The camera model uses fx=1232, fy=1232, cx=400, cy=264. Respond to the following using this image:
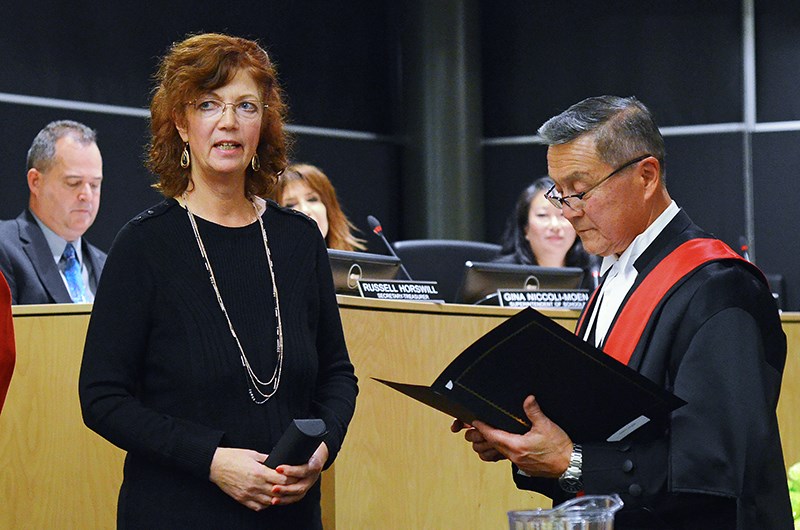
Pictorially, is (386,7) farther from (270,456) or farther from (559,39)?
(270,456)

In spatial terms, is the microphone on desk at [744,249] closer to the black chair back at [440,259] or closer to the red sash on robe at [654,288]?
the black chair back at [440,259]

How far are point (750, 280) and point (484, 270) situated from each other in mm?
2119

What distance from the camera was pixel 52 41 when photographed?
5914mm

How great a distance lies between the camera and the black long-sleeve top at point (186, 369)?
6.72 feet

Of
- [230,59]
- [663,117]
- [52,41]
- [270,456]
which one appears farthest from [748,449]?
[663,117]

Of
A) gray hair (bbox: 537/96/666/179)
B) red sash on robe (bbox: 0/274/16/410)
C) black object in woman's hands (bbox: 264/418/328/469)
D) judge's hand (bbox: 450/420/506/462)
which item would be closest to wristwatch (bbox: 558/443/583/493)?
judge's hand (bbox: 450/420/506/462)

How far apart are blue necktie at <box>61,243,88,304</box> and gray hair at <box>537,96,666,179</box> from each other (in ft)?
8.94

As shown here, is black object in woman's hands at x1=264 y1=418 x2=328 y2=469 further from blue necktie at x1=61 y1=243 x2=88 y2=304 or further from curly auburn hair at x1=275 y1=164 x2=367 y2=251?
blue necktie at x1=61 y1=243 x2=88 y2=304

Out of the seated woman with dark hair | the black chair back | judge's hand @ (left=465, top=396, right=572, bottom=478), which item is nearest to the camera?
judge's hand @ (left=465, top=396, right=572, bottom=478)

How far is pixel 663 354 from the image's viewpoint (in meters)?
1.97

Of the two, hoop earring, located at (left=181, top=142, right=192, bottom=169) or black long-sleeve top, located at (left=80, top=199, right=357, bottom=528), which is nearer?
black long-sleeve top, located at (left=80, top=199, right=357, bottom=528)

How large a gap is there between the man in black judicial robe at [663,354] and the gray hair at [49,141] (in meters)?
3.03

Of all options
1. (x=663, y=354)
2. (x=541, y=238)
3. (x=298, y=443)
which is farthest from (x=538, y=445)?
(x=541, y=238)

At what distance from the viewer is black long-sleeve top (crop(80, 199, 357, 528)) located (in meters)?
2.05
